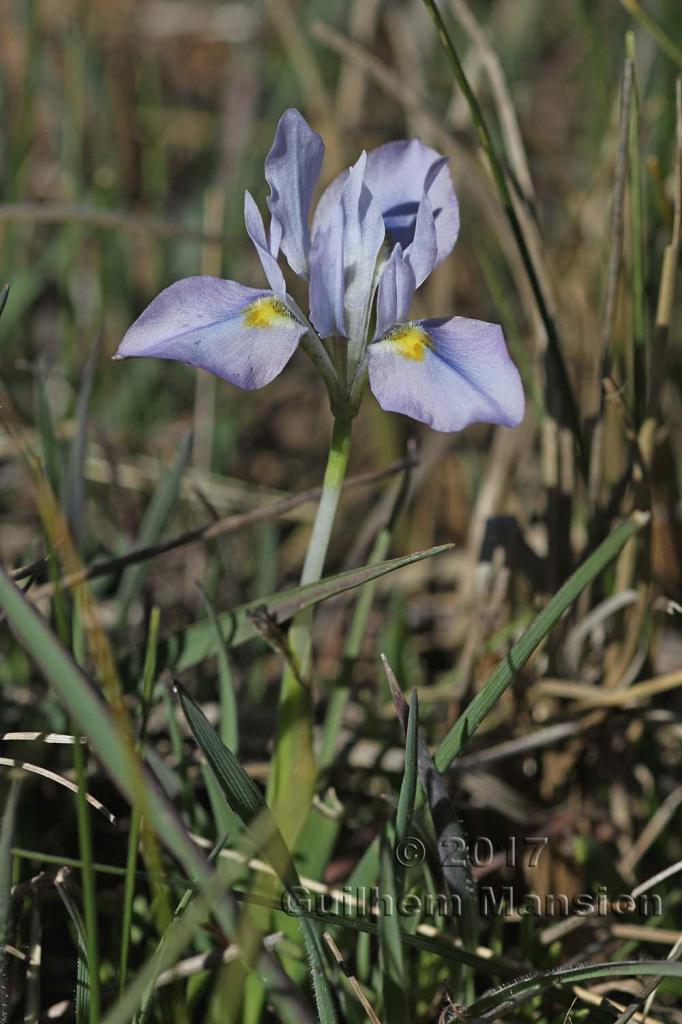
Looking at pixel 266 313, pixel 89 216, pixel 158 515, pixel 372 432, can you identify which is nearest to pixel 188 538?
pixel 158 515

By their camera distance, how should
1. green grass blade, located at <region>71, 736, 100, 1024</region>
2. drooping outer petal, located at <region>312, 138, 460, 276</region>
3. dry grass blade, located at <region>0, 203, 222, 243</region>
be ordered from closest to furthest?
green grass blade, located at <region>71, 736, 100, 1024</region>, drooping outer petal, located at <region>312, 138, 460, 276</region>, dry grass blade, located at <region>0, 203, 222, 243</region>

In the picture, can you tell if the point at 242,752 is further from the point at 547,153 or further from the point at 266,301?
the point at 547,153

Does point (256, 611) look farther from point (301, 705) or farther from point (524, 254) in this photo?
point (524, 254)

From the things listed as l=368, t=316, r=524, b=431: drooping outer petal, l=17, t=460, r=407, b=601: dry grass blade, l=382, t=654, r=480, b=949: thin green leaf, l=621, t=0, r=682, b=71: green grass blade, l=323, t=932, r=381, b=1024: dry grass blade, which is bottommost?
l=323, t=932, r=381, b=1024: dry grass blade

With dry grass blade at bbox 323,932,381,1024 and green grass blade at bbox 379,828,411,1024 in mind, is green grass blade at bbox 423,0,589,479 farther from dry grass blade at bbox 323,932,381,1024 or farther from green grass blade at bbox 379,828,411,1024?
dry grass blade at bbox 323,932,381,1024

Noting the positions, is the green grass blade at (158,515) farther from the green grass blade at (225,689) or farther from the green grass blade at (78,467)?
the green grass blade at (225,689)

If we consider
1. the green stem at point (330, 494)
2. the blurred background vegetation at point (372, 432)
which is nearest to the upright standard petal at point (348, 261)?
the green stem at point (330, 494)

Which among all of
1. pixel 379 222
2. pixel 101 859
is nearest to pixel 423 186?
pixel 379 222

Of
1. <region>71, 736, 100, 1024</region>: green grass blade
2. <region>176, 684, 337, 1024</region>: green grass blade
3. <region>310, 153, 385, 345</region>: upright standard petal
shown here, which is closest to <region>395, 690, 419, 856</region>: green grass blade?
<region>176, 684, 337, 1024</region>: green grass blade
